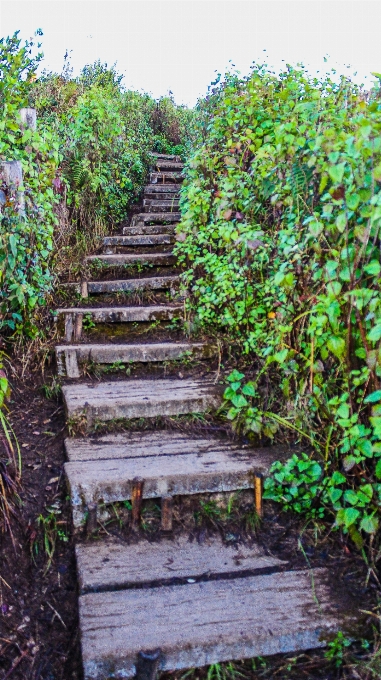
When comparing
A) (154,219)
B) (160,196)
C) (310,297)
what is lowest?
(310,297)

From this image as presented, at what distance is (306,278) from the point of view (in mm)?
2725

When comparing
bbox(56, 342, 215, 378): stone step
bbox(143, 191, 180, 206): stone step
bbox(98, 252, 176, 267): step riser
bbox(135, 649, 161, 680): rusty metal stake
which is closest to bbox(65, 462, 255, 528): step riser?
bbox(135, 649, 161, 680): rusty metal stake

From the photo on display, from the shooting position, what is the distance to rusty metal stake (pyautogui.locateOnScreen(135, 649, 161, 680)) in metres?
1.93

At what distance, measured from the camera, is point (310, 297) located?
263cm

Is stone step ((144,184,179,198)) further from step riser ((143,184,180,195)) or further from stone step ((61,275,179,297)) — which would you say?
stone step ((61,275,179,297))

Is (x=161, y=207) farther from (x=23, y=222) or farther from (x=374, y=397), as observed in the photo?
(x=374, y=397)

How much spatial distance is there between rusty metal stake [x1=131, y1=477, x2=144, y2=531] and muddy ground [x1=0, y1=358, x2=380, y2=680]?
0.05m

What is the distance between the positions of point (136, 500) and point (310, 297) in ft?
4.40

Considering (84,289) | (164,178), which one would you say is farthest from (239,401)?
(164,178)

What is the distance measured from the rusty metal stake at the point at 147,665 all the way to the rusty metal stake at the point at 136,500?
72 centimetres

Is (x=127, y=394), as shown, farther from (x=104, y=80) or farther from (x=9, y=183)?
(x=104, y=80)

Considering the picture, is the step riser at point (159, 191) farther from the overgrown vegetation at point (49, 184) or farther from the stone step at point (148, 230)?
the stone step at point (148, 230)

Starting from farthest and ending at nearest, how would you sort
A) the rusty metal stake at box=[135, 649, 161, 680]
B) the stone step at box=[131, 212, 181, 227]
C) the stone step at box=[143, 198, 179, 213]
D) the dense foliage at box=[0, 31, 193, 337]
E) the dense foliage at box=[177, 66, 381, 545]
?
1. the stone step at box=[143, 198, 179, 213]
2. the stone step at box=[131, 212, 181, 227]
3. the dense foliage at box=[0, 31, 193, 337]
4. the dense foliage at box=[177, 66, 381, 545]
5. the rusty metal stake at box=[135, 649, 161, 680]

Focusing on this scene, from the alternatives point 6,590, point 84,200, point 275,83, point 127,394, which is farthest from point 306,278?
point 84,200
